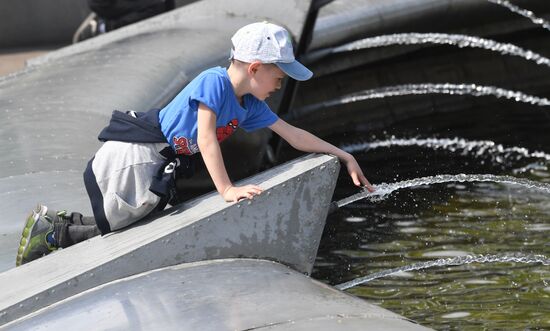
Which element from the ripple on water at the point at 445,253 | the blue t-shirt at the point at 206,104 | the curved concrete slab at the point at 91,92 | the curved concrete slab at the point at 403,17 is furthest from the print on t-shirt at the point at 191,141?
the curved concrete slab at the point at 403,17

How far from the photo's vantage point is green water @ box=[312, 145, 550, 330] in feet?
19.1

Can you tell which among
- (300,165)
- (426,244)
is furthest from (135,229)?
(426,244)

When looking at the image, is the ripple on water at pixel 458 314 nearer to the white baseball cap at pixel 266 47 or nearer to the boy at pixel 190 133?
the boy at pixel 190 133

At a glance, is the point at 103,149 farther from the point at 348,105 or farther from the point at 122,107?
the point at 348,105

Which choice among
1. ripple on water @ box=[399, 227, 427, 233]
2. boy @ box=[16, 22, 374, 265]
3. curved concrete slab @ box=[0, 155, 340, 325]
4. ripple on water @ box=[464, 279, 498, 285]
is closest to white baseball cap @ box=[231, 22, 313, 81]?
boy @ box=[16, 22, 374, 265]

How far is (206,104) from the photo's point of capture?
421 centimetres

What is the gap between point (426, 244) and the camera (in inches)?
272

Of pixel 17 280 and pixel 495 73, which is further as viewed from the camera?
pixel 495 73

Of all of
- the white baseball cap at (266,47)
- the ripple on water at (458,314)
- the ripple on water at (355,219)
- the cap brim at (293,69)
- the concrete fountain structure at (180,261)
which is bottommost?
the ripple on water at (355,219)

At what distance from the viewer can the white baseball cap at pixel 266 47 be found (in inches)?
166

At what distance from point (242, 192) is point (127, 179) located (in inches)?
22.9

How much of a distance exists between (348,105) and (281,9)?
2.09m

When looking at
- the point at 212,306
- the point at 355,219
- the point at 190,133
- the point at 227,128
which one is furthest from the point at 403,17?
the point at 212,306

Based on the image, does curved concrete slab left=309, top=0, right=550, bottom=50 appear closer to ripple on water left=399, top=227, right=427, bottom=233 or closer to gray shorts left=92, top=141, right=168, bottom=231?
ripple on water left=399, top=227, right=427, bottom=233
